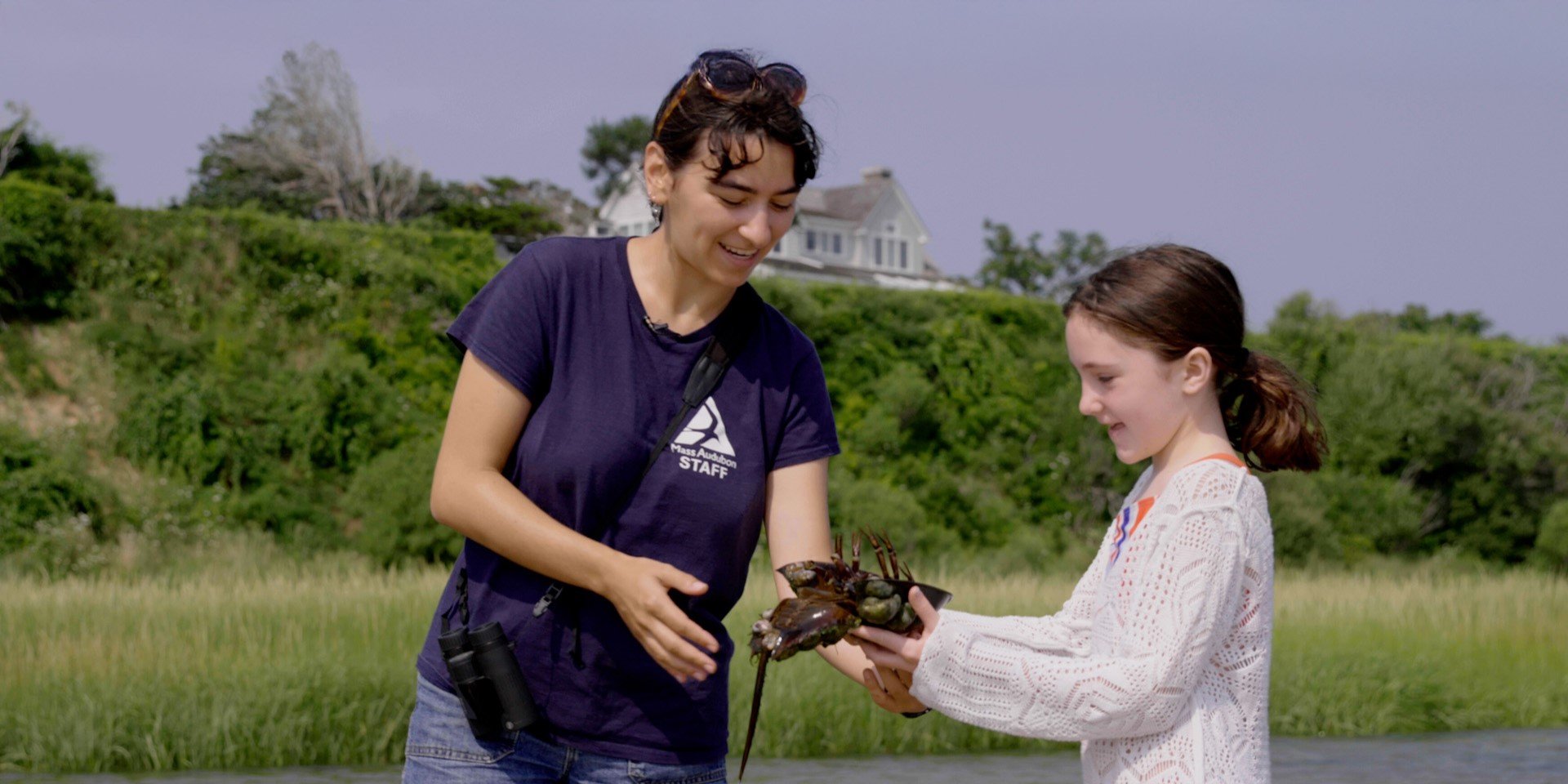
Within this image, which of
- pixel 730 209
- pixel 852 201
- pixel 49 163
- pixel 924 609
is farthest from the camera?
pixel 852 201

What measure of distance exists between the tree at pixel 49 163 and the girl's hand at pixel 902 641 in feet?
81.2

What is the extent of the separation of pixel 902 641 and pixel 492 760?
71cm

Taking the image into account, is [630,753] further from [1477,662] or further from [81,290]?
[81,290]

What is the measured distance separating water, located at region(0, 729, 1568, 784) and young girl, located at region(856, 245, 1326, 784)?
6.13 metres

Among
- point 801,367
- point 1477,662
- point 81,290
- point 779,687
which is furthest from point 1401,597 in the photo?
point 81,290

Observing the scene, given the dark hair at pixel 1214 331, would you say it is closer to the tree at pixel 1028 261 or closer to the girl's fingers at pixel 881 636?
the girl's fingers at pixel 881 636

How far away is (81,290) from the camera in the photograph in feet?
57.6

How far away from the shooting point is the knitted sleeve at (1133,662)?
7.24ft

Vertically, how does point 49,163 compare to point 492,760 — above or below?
above

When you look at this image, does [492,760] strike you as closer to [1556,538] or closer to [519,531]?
[519,531]

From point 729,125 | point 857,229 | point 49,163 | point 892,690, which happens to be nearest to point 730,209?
point 729,125

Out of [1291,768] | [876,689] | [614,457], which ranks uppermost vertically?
[614,457]

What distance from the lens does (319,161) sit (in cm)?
3522

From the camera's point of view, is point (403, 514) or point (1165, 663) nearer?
point (1165, 663)
